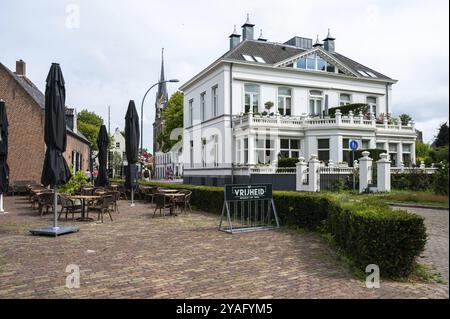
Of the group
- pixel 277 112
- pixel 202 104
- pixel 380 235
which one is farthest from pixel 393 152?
Result: pixel 380 235

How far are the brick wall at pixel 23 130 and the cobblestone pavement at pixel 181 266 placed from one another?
1768cm

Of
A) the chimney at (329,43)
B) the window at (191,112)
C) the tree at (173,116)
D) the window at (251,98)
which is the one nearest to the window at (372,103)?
the chimney at (329,43)

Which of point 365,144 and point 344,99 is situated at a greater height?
point 344,99

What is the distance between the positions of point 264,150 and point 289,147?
7.89ft

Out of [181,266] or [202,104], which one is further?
[202,104]

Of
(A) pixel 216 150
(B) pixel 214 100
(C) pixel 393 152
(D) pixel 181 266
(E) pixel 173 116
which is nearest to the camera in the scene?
(D) pixel 181 266

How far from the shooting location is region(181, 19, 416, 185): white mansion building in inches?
1131

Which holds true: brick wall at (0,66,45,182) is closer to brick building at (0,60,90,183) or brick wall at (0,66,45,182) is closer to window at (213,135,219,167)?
brick building at (0,60,90,183)

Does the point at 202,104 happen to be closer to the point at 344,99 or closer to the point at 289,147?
the point at 289,147

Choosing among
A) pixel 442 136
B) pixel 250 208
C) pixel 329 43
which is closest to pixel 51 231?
pixel 250 208

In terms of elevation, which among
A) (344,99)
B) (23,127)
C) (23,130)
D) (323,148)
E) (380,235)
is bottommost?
(380,235)

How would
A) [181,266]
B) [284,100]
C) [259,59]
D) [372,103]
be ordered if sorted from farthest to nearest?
[372,103]
[284,100]
[259,59]
[181,266]

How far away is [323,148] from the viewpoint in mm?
29078

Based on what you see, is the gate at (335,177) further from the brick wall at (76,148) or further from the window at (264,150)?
the brick wall at (76,148)
